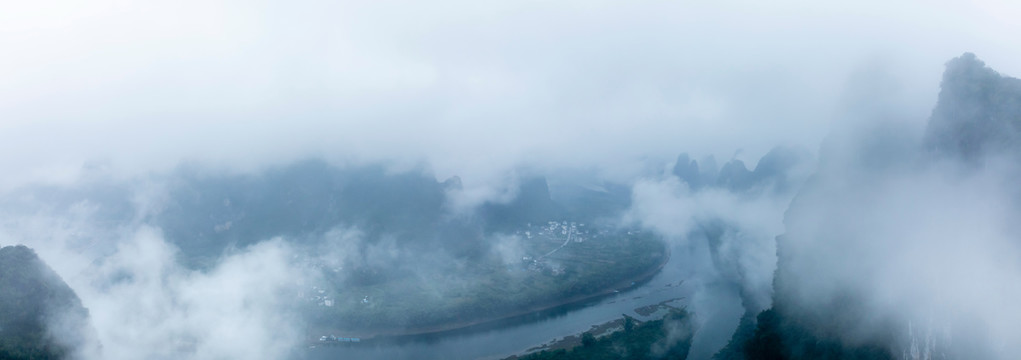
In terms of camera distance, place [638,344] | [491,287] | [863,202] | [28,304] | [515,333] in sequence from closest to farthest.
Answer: [28,304] < [863,202] < [638,344] < [515,333] < [491,287]

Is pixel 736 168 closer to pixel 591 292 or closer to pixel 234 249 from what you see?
pixel 591 292

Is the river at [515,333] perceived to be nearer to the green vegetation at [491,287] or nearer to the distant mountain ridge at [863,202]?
the green vegetation at [491,287]

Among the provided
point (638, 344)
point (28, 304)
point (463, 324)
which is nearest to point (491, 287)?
point (463, 324)

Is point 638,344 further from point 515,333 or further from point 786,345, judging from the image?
point 515,333

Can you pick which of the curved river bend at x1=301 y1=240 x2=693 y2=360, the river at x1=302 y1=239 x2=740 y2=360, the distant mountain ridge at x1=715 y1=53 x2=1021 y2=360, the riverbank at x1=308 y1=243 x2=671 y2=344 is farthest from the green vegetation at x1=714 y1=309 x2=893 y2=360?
the riverbank at x1=308 y1=243 x2=671 y2=344

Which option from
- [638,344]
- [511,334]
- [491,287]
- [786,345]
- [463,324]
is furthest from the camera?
[491,287]

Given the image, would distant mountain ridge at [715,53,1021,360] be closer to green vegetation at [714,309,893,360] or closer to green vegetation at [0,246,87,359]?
green vegetation at [714,309,893,360]

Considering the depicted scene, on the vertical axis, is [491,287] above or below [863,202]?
above
